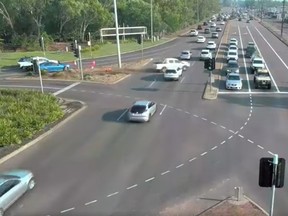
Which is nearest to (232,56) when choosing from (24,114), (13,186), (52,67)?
(52,67)

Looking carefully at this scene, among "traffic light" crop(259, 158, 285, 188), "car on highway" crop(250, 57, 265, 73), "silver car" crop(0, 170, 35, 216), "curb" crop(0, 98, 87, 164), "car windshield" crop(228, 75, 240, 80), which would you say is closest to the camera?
"traffic light" crop(259, 158, 285, 188)

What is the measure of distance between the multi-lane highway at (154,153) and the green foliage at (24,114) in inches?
46.8

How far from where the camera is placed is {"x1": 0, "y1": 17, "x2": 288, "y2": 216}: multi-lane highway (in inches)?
655

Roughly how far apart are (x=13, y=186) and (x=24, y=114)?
32.8 feet

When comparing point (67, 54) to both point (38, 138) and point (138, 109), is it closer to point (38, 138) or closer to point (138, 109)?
point (138, 109)

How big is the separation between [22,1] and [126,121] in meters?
51.2

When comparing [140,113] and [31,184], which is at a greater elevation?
[140,113]

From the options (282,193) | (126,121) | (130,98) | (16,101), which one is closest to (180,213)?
(282,193)

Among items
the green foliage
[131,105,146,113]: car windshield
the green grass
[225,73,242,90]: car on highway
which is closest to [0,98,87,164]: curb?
the green foliage

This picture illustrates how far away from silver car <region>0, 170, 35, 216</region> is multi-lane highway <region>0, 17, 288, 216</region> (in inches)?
13.6

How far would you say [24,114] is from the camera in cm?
2577

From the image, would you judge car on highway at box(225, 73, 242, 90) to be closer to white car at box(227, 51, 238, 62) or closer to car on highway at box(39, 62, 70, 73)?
white car at box(227, 51, 238, 62)

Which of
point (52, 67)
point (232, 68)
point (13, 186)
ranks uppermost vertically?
point (13, 186)

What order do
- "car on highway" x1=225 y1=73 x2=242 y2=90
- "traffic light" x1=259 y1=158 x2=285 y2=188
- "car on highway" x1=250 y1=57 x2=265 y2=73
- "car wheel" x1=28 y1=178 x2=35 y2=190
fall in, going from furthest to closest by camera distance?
"car on highway" x1=250 y1=57 x2=265 y2=73
"car on highway" x1=225 y1=73 x2=242 y2=90
"car wheel" x1=28 y1=178 x2=35 y2=190
"traffic light" x1=259 y1=158 x2=285 y2=188
